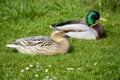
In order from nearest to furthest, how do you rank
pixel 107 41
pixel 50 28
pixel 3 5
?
pixel 107 41
pixel 50 28
pixel 3 5

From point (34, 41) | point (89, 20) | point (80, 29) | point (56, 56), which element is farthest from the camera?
point (89, 20)

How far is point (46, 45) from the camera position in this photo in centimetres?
921

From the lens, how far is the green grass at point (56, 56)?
26.4 ft

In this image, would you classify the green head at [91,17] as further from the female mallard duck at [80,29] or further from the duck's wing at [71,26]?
the duck's wing at [71,26]

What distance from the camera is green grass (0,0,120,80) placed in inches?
317

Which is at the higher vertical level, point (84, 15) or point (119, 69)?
point (119, 69)

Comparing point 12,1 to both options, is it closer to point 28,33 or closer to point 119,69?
point 28,33

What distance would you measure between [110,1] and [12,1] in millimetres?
2764

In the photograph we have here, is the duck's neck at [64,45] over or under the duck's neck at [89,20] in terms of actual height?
over

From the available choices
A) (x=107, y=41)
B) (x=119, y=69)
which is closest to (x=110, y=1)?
(x=107, y=41)

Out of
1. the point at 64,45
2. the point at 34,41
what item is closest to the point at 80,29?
the point at 64,45

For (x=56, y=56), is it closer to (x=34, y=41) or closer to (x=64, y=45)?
(x=64, y=45)

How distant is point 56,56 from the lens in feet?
29.9

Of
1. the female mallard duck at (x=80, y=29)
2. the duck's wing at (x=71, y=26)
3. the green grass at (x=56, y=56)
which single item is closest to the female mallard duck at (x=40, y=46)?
the green grass at (x=56, y=56)
